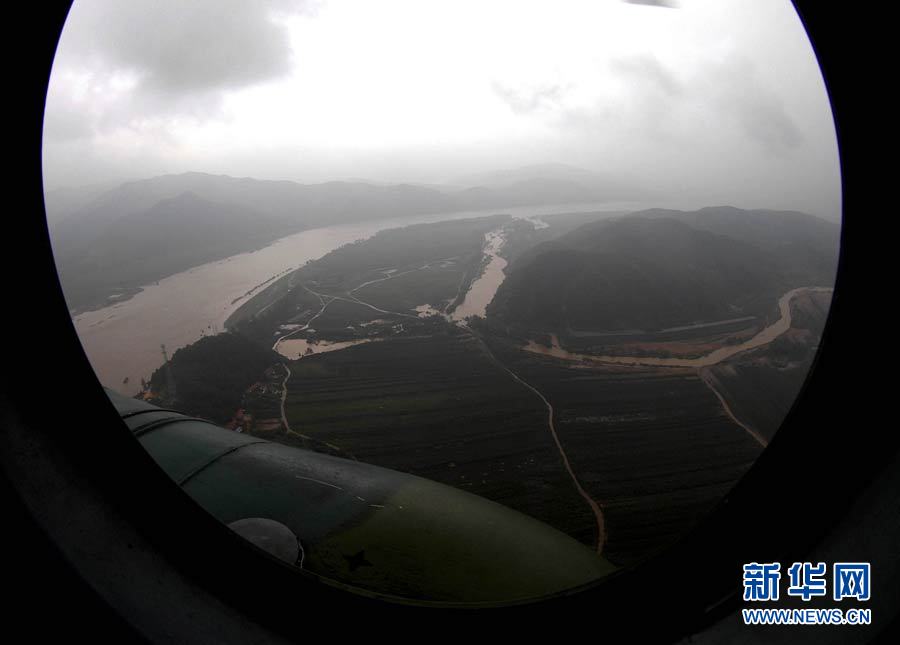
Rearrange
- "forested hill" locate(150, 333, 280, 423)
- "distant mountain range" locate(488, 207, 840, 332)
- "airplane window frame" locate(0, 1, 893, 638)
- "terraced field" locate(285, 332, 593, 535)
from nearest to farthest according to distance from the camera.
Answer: "airplane window frame" locate(0, 1, 893, 638), "terraced field" locate(285, 332, 593, 535), "forested hill" locate(150, 333, 280, 423), "distant mountain range" locate(488, 207, 840, 332)

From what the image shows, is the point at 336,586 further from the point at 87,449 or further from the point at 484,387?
the point at 484,387

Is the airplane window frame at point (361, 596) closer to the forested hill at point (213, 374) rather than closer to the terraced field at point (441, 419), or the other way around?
the terraced field at point (441, 419)

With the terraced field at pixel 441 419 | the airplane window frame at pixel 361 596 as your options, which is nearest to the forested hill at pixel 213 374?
the terraced field at pixel 441 419

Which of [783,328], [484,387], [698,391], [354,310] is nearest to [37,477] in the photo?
[484,387]

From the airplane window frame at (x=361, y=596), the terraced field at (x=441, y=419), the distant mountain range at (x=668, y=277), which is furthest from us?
the distant mountain range at (x=668, y=277)

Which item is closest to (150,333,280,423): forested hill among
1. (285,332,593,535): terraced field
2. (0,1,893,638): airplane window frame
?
(285,332,593,535): terraced field

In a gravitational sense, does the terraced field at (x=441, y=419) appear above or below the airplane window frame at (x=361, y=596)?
below

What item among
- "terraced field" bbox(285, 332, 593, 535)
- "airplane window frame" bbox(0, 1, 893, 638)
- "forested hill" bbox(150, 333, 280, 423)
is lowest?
"terraced field" bbox(285, 332, 593, 535)

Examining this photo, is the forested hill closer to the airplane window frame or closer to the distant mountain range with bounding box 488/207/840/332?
the distant mountain range with bounding box 488/207/840/332

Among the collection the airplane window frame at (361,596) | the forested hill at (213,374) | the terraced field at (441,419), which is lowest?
the terraced field at (441,419)
